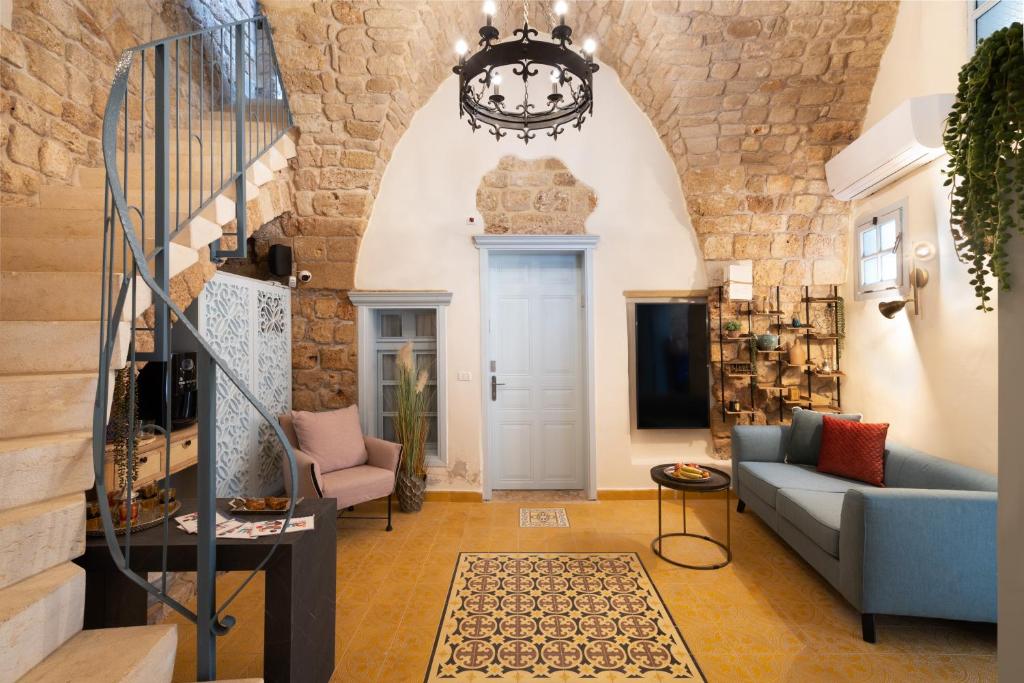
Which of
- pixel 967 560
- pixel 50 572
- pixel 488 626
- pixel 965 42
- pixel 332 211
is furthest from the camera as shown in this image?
pixel 332 211

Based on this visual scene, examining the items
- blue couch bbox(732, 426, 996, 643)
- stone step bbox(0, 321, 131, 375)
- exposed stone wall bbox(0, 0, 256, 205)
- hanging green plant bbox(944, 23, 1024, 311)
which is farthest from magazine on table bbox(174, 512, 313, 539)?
blue couch bbox(732, 426, 996, 643)

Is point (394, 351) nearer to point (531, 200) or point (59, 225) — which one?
point (531, 200)

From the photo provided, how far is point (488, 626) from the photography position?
2410 mm

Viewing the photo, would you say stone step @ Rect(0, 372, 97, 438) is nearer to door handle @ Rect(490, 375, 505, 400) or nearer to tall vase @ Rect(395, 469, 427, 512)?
tall vase @ Rect(395, 469, 427, 512)

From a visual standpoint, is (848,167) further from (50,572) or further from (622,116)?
(50,572)

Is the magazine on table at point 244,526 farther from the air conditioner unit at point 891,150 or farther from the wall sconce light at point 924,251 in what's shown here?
the wall sconce light at point 924,251

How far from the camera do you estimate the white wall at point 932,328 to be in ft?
9.10

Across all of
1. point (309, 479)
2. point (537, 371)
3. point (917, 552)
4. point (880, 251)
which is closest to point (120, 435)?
point (309, 479)

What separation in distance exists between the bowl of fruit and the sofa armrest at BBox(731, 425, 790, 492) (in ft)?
2.62

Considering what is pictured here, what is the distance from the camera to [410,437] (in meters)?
3.99

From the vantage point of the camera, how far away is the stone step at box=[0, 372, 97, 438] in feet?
4.93

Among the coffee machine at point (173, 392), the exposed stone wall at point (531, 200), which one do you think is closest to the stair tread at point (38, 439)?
the coffee machine at point (173, 392)

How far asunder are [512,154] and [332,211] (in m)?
1.67

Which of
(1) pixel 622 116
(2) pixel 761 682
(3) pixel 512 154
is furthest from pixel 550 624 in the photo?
(1) pixel 622 116
